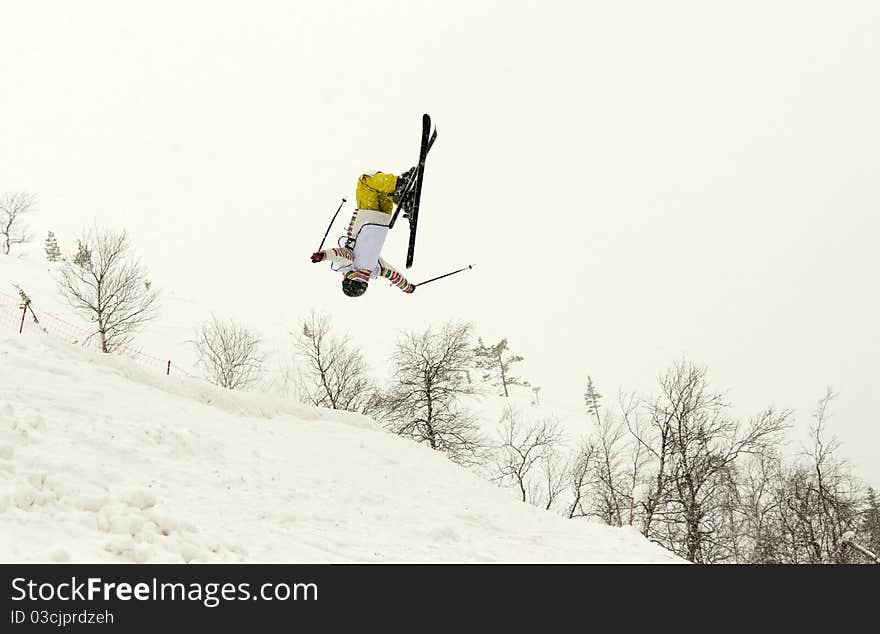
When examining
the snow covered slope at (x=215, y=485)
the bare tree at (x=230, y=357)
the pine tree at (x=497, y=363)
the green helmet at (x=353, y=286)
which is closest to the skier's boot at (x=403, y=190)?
the green helmet at (x=353, y=286)

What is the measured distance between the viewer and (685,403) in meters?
22.3

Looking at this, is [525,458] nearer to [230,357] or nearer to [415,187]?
[230,357]

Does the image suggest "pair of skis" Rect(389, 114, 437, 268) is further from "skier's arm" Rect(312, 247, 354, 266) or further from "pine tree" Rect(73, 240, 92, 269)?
"pine tree" Rect(73, 240, 92, 269)

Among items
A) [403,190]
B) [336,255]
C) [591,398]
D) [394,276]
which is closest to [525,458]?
[394,276]

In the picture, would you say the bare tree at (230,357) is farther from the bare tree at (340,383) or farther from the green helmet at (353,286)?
the green helmet at (353,286)

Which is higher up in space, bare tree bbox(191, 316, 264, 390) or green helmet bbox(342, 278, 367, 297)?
bare tree bbox(191, 316, 264, 390)

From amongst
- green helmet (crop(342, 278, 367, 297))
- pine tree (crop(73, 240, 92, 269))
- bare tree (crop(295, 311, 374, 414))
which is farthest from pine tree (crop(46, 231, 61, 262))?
green helmet (crop(342, 278, 367, 297))

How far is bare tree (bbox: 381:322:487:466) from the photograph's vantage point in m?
22.7

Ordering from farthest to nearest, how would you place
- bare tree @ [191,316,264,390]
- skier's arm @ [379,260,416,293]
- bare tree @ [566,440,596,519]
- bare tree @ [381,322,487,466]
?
bare tree @ [191,316,264,390], bare tree @ [566,440,596,519], bare tree @ [381,322,487,466], skier's arm @ [379,260,416,293]

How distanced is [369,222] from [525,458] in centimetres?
2423

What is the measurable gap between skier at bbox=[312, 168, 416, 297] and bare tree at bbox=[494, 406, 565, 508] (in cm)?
1815
